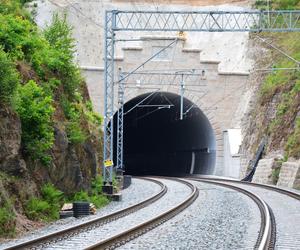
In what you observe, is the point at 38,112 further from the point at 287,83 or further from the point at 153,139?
the point at 153,139

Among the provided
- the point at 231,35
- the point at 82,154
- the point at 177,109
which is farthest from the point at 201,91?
the point at 82,154

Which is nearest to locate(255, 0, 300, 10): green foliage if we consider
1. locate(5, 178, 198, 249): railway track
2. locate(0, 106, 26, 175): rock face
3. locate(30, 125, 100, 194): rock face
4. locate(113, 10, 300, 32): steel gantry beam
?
locate(113, 10, 300, 32): steel gantry beam

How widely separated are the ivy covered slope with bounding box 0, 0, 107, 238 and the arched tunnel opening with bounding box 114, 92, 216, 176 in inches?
850

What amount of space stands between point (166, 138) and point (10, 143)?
39120mm

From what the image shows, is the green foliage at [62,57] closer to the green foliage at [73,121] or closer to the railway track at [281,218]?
the green foliage at [73,121]

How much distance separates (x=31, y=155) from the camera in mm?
16281

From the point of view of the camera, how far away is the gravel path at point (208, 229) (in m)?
11.5

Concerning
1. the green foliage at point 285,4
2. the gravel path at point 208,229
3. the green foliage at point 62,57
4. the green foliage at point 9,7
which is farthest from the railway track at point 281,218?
the green foliage at point 285,4

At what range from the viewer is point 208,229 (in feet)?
45.3

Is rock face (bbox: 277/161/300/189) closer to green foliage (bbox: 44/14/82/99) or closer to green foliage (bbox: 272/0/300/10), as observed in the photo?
green foliage (bbox: 44/14/82/99)

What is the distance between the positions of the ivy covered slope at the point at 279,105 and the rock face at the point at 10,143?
734 inches

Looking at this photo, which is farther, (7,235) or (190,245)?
(7,235)

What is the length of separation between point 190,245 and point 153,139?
43043mm

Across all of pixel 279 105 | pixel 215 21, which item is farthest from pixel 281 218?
pixel 279 105
